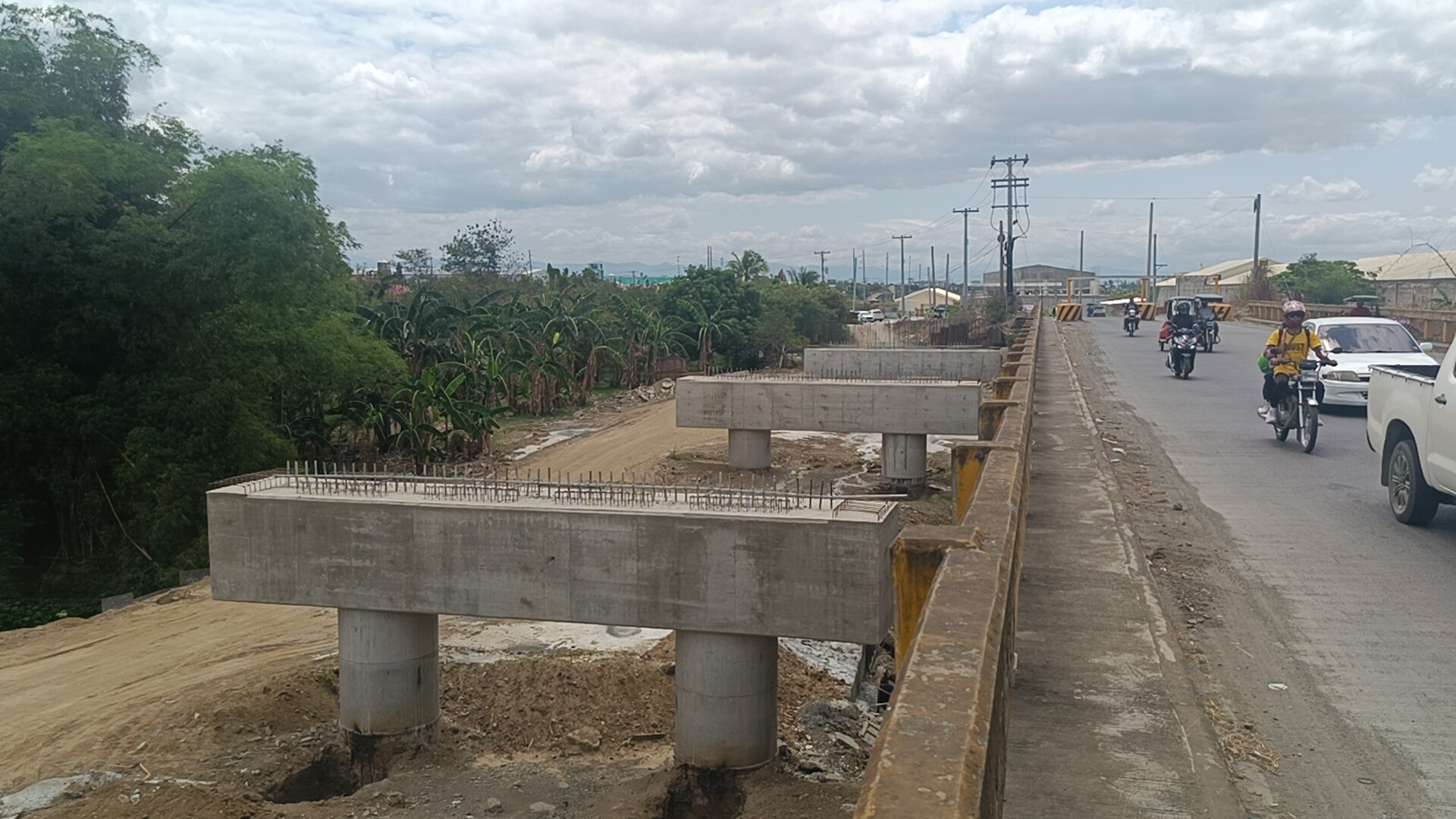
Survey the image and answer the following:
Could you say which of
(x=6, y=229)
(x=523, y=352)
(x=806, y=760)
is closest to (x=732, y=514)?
(x=806, y=760)

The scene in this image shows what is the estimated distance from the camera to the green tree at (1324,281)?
189ft

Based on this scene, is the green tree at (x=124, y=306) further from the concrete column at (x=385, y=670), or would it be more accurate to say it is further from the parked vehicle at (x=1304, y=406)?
the parked vehicle at (x=1304, y=406)

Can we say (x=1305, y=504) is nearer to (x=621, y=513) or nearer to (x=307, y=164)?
(x=621, y=513)

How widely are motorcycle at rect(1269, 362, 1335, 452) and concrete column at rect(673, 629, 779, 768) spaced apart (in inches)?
272

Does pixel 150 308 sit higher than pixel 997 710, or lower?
higher

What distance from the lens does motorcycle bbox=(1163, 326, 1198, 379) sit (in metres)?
22.4

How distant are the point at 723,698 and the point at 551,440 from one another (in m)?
26.2

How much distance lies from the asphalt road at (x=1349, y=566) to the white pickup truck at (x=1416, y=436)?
30 centimetres

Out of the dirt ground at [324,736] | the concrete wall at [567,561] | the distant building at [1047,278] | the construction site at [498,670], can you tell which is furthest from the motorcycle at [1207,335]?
the distant building at [1047,278]

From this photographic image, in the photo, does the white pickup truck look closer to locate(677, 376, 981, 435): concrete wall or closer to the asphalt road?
the asphalt road

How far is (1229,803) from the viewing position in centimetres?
408

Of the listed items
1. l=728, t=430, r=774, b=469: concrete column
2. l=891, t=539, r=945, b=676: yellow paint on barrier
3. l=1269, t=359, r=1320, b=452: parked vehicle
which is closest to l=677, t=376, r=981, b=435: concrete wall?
l=728, t=430, r=774, b=469: concrete column

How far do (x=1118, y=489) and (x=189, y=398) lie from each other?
19.6 m

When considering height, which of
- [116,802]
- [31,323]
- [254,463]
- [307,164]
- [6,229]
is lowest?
[116,802]
